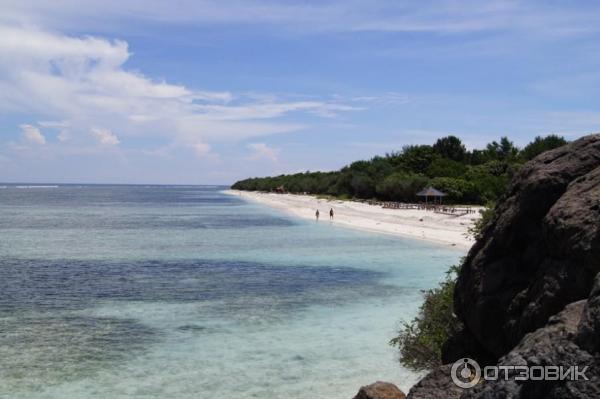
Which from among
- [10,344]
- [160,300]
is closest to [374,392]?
[10,344]

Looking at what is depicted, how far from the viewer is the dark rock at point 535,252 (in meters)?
6.18

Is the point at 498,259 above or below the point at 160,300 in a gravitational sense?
above

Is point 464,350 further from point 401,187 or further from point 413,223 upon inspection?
point 401,187

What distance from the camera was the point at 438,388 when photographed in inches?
292

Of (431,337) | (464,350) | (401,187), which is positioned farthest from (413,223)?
(464,350)

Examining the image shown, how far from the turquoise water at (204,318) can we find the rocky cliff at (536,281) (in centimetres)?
Result: 600

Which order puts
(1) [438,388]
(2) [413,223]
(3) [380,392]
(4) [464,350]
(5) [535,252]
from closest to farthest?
(5) [535,252], (1) [438,388], (4) [464,350], (3) [380,392], (2) [413,223]

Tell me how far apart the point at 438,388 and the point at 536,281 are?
1840mm

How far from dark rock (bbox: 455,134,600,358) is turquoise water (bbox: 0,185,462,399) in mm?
6198

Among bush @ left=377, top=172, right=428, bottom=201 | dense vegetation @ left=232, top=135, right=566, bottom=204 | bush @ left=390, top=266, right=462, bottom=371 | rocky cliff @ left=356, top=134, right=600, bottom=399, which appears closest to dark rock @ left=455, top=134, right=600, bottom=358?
rocky cliff @ left=356, top=134, right=600, bottom=399

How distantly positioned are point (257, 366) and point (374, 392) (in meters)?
6.06

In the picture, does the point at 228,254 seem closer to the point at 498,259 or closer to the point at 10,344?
the point at 10,344

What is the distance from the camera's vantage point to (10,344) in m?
17.2

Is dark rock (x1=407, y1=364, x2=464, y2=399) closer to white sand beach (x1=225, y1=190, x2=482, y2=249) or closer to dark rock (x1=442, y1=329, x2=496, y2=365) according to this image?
dark rock (x1=442, y1=329, x2=496, y2=365)
